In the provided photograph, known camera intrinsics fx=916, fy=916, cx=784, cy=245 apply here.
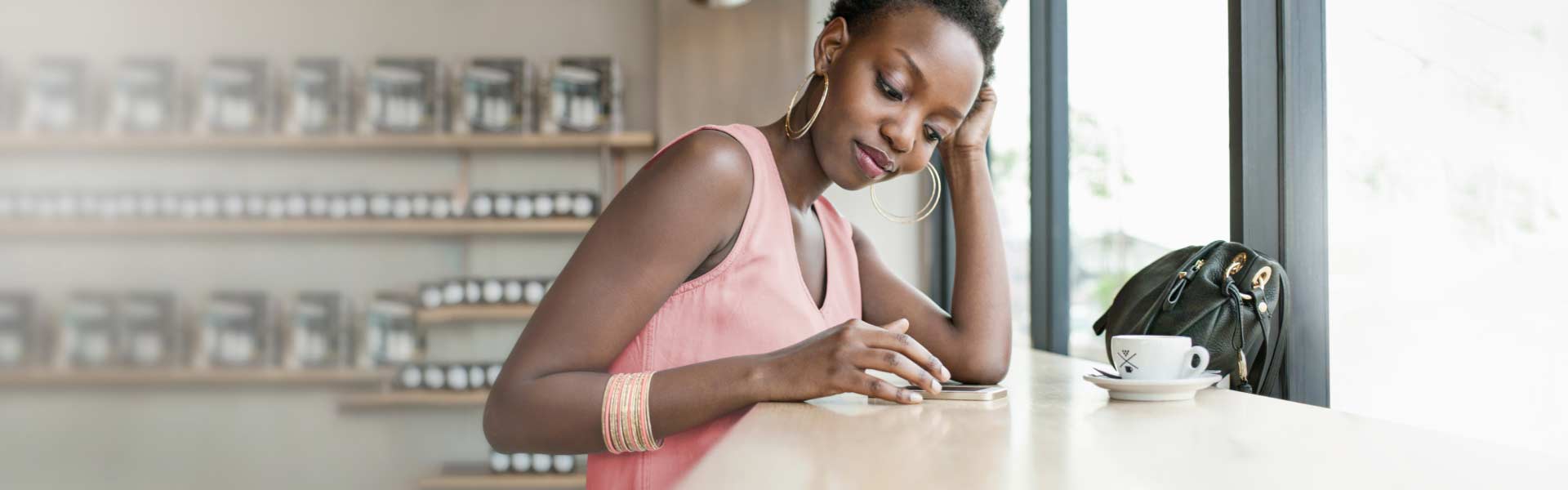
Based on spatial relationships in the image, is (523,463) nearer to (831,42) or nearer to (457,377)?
(457,377)

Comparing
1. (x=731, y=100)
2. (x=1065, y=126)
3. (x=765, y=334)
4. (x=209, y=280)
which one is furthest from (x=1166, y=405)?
(x=209, y=280)

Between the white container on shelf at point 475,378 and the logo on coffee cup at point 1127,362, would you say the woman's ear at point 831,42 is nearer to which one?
the logo on coffee cup at point 1127,362

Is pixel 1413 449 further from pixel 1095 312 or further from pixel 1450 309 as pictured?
pixel 1095 312

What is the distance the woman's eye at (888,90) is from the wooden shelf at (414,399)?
2.00 m

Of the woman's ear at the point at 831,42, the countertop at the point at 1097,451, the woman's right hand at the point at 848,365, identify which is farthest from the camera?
the woman's ear at the point at 831,42

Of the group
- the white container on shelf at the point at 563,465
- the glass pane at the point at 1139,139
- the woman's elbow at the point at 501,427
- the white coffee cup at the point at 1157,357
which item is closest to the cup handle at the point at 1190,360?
the white coffee cup at the point at 1157,357

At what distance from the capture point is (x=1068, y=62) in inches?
68.1

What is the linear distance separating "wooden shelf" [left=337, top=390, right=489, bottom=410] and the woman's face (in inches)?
77.0

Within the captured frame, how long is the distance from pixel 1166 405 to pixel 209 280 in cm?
218

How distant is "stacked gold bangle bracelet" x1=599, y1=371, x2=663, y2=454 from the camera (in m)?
0.67

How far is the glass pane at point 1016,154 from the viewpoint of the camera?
6.38 ft

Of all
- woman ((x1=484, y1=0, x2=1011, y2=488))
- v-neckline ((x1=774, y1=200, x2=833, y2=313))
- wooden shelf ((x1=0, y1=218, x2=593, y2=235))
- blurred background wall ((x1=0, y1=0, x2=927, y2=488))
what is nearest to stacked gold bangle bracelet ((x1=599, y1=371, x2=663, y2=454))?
woman ((x1=484, y1=0, x2=1011, y2=488))

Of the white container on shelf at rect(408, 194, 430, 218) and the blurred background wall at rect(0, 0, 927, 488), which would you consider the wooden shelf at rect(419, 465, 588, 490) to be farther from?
the white container on shelf at rect(408, 194, 430, 218)

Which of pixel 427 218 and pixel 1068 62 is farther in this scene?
pixel 427 218
